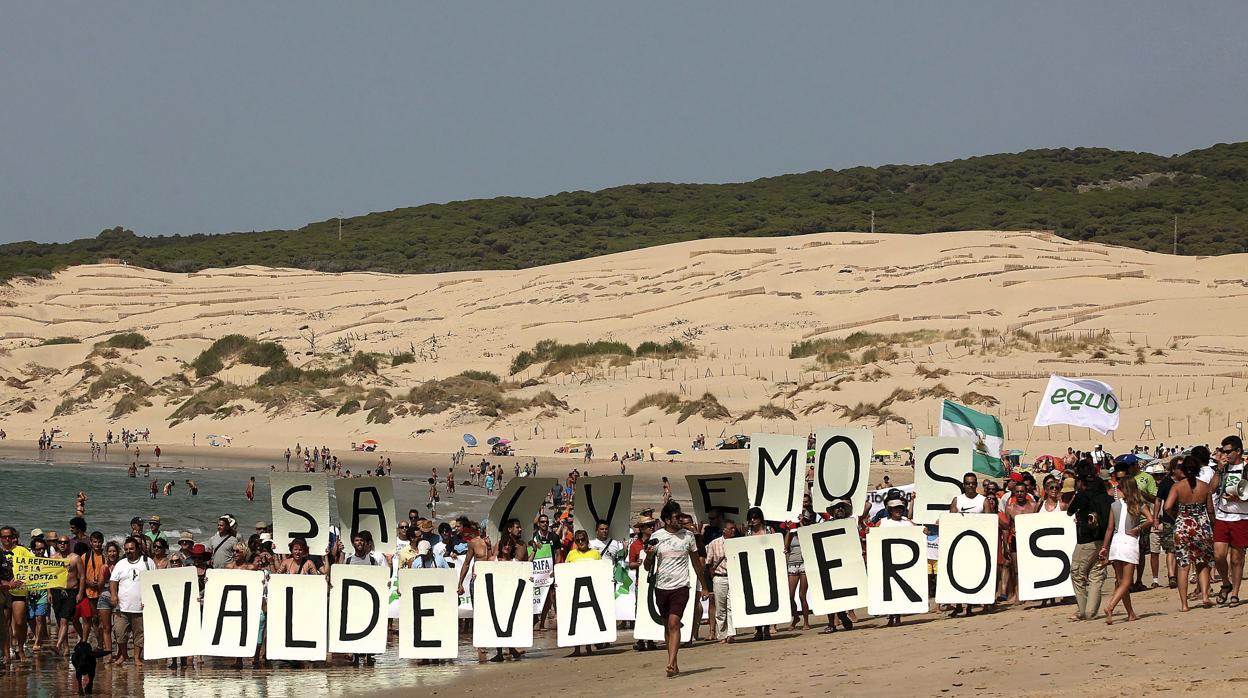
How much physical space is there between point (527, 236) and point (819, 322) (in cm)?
8452

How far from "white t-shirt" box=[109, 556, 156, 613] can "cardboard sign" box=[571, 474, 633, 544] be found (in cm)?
401

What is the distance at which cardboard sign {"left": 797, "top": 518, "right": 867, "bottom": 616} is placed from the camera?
49.2 ft

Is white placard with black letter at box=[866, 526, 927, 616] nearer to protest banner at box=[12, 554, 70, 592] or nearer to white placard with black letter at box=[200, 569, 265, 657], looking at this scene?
white placard with black letter at box=[200, 569, 265, 657]

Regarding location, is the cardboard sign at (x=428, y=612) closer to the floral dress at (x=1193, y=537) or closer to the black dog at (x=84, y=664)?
the black dog at (x=84, y=664)

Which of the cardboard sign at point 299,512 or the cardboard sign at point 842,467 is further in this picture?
the cardboard sign at point 842,467

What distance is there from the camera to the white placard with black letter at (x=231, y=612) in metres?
14.5

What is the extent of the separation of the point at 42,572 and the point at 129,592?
1.19 metres

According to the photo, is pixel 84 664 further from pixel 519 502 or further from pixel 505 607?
pixel 519 502

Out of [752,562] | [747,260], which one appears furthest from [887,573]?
[747,260]

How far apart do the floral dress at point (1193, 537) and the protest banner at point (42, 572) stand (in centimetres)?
1065

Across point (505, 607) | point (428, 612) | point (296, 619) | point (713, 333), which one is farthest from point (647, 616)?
point (713, 333)

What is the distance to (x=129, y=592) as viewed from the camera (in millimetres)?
14750

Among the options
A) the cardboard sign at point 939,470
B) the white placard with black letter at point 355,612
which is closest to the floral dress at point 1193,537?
the cardboard sign at point 939,470

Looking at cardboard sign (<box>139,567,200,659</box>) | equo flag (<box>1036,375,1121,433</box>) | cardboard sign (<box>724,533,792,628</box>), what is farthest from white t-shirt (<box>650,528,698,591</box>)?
equo flag (<box>1036,375,1121,433</box>)
